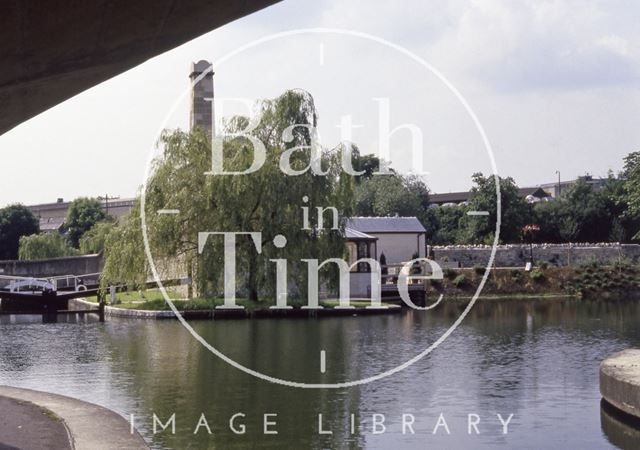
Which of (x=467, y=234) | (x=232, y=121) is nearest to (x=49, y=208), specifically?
(x=467, y=234)

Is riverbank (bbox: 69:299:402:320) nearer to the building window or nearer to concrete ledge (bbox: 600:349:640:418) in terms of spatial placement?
the building window

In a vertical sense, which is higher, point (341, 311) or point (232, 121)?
point (232, 121)

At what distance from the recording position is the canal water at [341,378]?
451 inches

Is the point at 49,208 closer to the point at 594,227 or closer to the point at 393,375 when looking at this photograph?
the point at 594,227

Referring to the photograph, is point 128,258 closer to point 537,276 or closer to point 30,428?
point 30,428

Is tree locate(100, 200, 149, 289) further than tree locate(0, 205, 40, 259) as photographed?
No

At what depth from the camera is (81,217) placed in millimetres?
61750

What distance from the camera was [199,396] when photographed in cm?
1404

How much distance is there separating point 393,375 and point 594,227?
133ft

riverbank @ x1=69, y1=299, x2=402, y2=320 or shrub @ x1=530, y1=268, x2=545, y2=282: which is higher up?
shrub @ x1=530, y1=268, x2=545, y2=282

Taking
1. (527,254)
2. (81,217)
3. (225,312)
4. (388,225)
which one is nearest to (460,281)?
(388,225)

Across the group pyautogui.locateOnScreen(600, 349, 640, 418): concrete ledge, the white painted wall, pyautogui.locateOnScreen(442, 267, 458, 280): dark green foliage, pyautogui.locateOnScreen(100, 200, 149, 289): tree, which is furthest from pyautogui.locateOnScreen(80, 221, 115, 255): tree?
pyautogui.locateOnScreen(600, 349, 640, 418): concrete ledge

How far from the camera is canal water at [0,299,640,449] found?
11.4 metres

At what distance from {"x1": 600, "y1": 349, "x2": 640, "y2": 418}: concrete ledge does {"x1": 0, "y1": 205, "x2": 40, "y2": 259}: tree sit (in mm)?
47560
